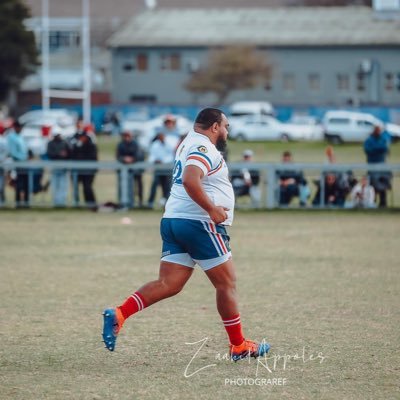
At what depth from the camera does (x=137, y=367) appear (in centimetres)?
752

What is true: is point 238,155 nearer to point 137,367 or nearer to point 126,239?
point 126,239

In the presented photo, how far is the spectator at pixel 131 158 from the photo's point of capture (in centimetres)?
2202

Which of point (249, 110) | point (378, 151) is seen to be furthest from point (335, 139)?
point (378, 151)

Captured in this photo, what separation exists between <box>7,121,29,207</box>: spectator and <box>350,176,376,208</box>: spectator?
665 centimetres

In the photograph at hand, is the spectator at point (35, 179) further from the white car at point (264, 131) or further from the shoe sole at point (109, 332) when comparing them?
the white car at point (264, 131)

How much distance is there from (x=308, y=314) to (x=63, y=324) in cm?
222

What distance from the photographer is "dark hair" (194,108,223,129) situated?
7.79m

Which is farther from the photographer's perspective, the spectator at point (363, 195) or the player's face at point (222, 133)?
the spectator at point (363, 195)

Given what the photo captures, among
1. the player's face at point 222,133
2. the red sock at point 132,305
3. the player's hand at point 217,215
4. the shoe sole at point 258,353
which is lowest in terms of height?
the shoe sole at point 258,353

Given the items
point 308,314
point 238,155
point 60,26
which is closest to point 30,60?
point 60,26

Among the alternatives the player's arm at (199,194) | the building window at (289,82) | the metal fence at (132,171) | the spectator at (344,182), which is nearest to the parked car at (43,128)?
the metal fence at (132,171)

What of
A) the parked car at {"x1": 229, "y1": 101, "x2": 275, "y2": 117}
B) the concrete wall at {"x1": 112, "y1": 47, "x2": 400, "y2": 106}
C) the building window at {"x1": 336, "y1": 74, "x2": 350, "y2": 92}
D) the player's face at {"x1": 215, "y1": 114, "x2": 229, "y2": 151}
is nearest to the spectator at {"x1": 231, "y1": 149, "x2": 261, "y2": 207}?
the player's face at {"x1": 215, "y1": 114, "x2": 229, "y2": 151}

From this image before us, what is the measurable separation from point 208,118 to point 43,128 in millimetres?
38607

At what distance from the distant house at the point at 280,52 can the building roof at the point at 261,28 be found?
0.07m
